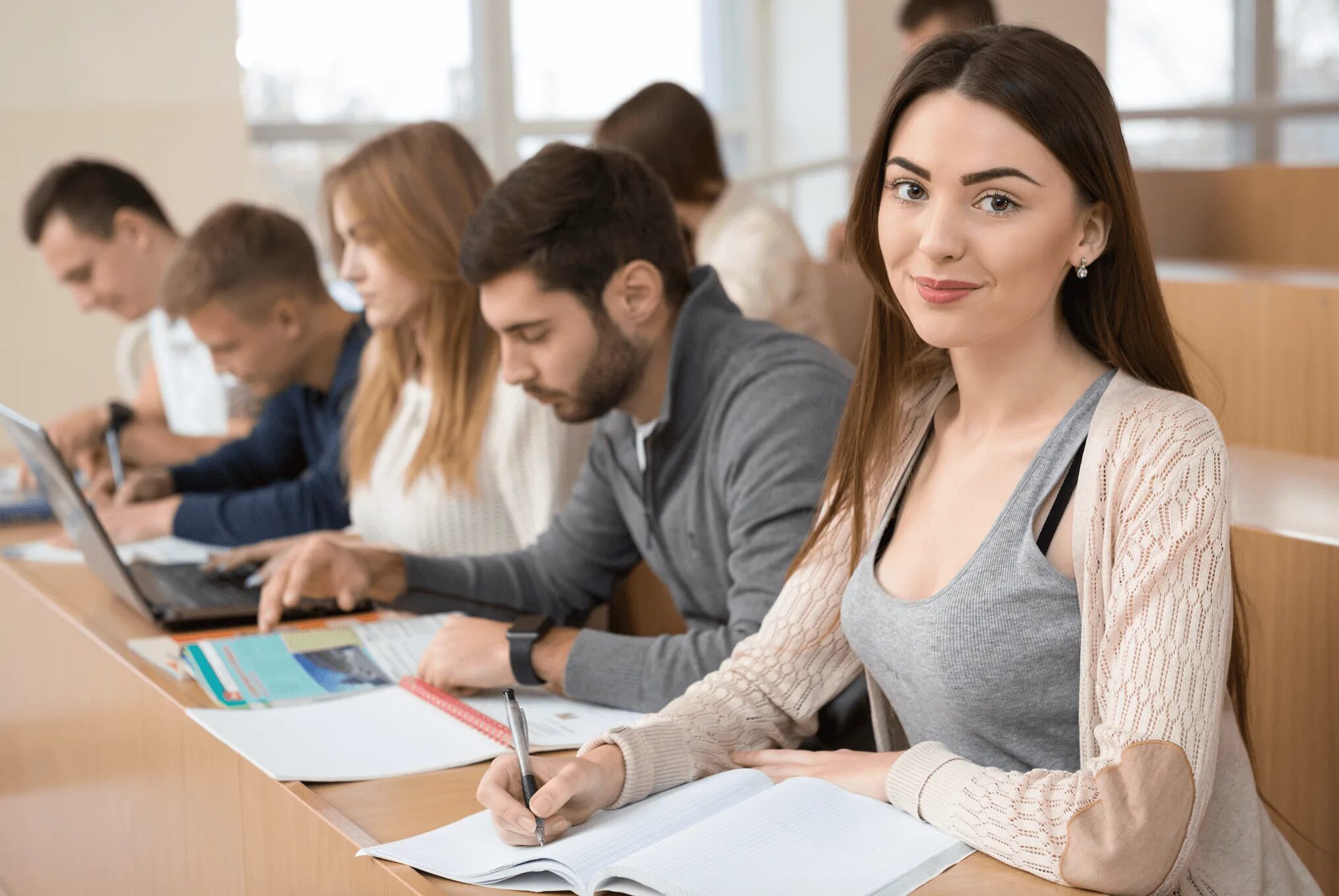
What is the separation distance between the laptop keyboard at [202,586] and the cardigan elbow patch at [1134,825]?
115 centimetres

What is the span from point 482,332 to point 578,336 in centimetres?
48

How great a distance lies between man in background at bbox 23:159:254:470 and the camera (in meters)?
3.08

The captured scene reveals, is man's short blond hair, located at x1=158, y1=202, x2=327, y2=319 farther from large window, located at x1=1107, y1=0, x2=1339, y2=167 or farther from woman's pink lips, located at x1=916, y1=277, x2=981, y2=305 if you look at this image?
large window, located at x1=1107, y1=0, x2=1339, y2=167

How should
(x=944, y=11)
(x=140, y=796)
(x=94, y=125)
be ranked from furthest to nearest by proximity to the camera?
(x=94, y=125) → (x=944, y=11) → (x=140, y=796)

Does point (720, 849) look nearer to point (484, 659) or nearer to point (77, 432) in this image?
point (484, 659)

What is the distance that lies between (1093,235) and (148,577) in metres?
1.38

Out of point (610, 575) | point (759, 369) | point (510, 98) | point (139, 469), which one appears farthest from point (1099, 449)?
point (510, 98)

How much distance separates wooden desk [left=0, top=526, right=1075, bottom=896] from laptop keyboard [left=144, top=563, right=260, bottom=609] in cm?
6

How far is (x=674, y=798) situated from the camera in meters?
1.07

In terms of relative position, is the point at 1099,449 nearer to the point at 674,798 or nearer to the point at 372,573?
the point at 674,798

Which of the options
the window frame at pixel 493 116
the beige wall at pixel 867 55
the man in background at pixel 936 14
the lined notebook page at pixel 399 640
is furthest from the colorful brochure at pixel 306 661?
the beige wall at pixel 867 55

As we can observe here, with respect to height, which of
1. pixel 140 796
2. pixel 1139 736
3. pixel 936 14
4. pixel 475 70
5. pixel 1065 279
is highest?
pixel 936 14

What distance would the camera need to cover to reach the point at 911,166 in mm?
1051

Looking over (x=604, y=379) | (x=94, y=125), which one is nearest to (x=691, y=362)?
(x=604, y=379)
